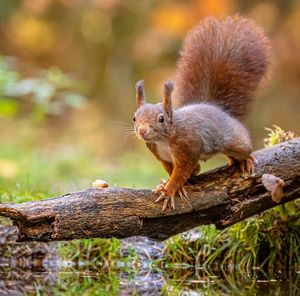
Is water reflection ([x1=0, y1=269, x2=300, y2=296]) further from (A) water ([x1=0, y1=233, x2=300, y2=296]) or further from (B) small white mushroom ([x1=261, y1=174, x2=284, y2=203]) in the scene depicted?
(B) small white mushroom ([x1=261, y1=174, x2=284, y2=203])

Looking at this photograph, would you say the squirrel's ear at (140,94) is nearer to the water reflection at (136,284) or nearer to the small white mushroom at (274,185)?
the small white mushroom at (274,185)

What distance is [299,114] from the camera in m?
10.3

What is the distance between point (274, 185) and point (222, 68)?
89 cm

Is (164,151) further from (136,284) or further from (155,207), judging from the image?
(136,284)

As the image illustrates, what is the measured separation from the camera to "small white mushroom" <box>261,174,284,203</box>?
11.5ft

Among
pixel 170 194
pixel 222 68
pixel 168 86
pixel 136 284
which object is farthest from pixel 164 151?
pixel 222 68

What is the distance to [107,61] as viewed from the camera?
12047mm

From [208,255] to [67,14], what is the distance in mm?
8190

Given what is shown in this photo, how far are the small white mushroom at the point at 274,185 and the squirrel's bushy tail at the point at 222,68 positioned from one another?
693mm

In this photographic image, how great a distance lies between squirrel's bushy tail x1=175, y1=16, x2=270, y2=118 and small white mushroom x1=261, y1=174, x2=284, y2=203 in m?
0.69

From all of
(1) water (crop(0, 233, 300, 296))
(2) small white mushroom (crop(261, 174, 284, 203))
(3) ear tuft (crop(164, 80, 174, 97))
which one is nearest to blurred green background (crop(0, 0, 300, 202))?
(1) water (crop(0, 233, 300, 296))

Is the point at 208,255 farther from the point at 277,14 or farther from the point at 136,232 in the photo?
the point at 277,14

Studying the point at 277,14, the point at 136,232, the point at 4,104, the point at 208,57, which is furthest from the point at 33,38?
the point at 136,232

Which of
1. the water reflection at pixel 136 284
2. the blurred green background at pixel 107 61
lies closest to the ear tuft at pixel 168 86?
the water reflection at pixel 136 284
